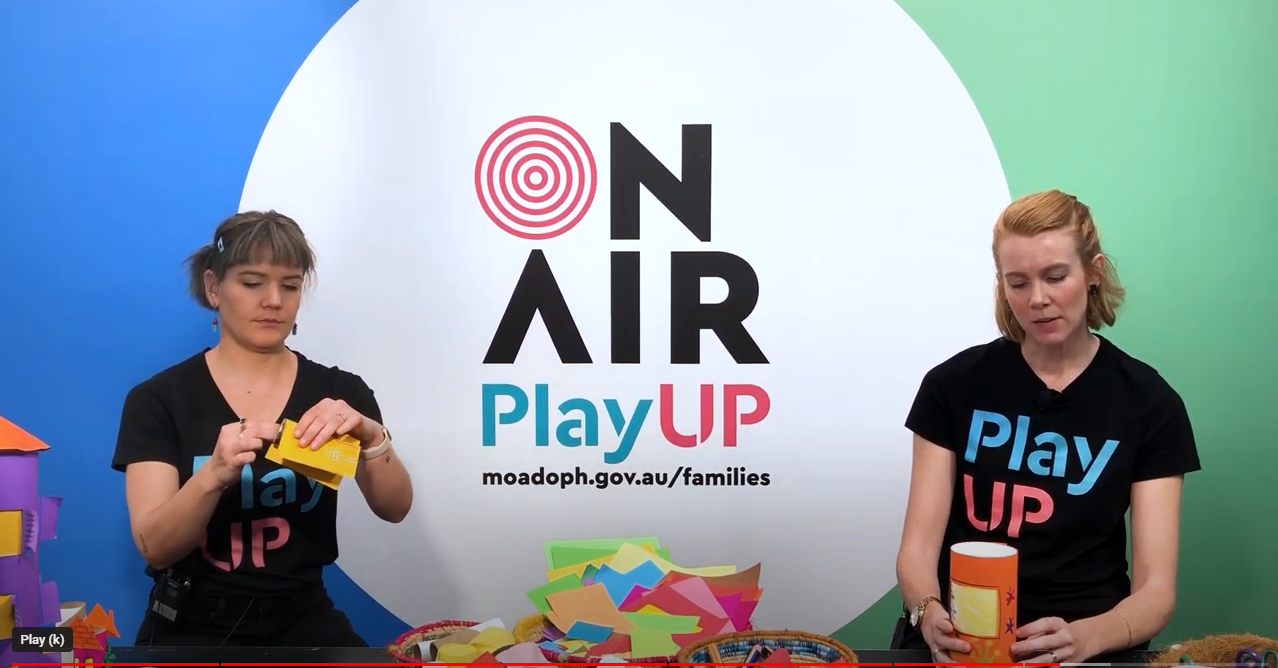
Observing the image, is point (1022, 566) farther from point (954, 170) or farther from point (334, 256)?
point (334, 256)

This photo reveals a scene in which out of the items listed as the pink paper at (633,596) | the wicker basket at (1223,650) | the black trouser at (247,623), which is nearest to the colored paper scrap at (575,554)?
the pink paper at (633,596)

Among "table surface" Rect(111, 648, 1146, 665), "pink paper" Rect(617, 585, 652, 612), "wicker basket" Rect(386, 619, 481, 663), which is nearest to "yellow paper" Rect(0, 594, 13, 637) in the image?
"table surface" Rect(111, 648, 1146, 665)

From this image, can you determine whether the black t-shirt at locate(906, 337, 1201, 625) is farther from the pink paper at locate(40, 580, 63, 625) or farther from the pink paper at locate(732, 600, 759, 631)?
the pink paper at locate(40, 580, 63, 625)

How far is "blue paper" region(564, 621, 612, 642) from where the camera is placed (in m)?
1.90

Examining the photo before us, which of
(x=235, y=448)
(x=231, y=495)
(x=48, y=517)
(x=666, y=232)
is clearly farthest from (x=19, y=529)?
(x=666, y=232)

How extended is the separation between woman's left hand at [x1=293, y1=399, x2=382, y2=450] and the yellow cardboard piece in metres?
0.02

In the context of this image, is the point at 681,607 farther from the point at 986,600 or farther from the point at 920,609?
the point at 986,600

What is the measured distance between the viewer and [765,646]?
1623 millimetres

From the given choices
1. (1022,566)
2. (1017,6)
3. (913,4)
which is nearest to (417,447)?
(1022,566)

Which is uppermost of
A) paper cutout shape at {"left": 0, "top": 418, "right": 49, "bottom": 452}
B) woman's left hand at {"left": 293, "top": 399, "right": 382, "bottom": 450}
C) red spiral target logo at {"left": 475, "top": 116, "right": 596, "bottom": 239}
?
red spiral target logo at {"left": 475, "top": 116, "right": 596, "bottom": 239}

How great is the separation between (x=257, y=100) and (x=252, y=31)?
0.51 ft

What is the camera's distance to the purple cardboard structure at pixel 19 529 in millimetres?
2016

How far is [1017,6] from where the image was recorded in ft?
7.29

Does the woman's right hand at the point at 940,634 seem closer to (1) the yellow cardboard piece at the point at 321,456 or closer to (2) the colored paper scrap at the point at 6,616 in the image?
(1) the yellow cardboard piece at the point at 321,456
